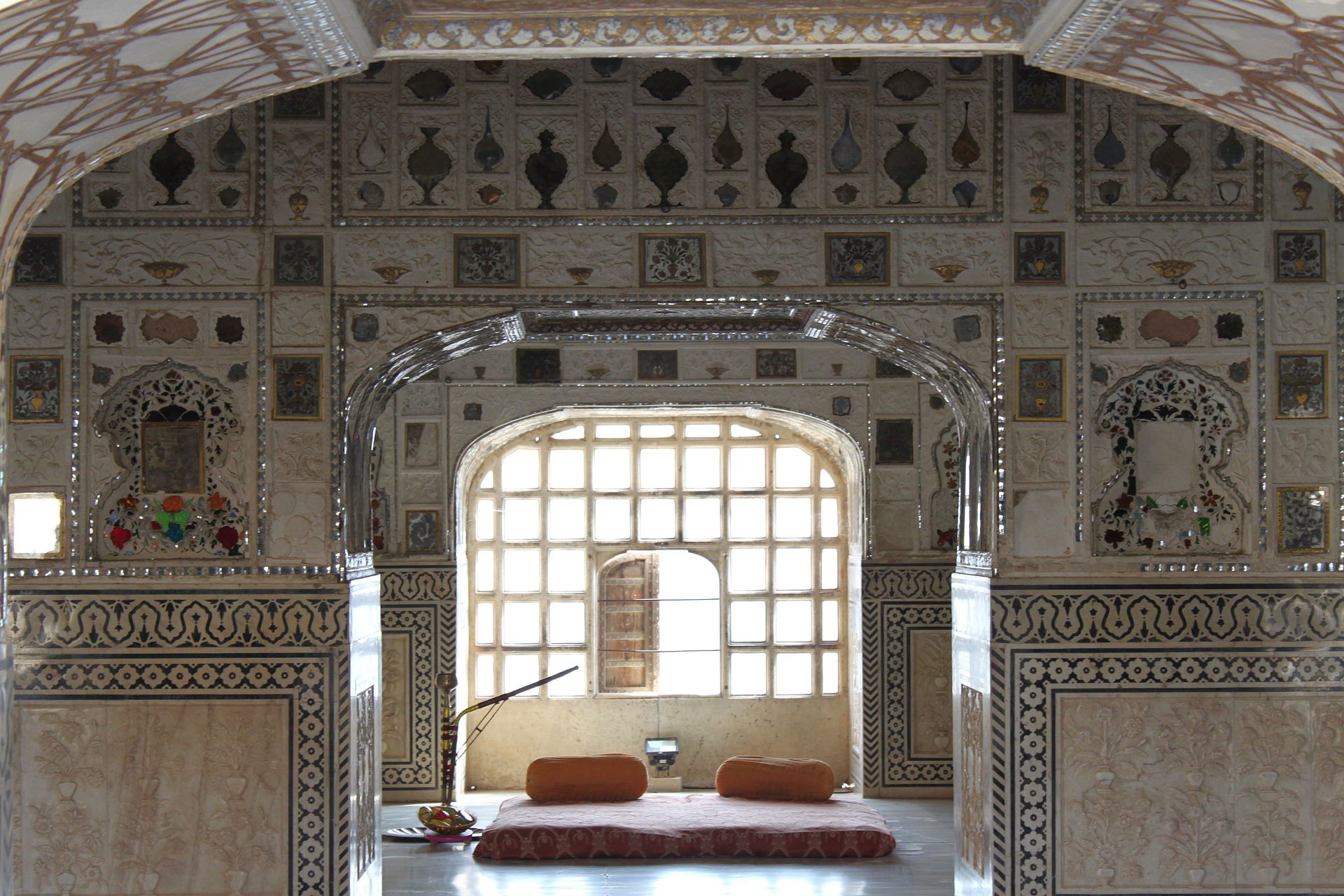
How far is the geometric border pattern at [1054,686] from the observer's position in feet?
19.6

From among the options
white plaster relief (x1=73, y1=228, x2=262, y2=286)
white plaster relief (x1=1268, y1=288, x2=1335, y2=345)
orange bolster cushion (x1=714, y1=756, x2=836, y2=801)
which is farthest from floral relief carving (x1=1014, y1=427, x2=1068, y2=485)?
orange bolster cushion (x1=714, y1=756, x2=836, y2=801)

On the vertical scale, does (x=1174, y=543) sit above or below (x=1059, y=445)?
below

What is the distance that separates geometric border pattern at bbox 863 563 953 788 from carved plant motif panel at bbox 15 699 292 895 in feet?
16.4

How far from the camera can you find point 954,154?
606 centimetres

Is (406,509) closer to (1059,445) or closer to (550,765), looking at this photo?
(550,765)

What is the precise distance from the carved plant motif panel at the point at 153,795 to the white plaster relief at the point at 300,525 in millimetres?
623

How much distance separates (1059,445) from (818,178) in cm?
149

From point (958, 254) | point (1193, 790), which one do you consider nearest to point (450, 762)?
point (1193, 790)

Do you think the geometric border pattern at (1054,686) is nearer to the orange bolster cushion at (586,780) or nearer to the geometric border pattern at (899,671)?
the orange bolster cushion at (586,780)

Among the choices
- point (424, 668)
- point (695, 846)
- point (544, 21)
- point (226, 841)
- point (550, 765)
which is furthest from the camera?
→ point (424, 668)

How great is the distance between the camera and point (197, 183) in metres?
5.99

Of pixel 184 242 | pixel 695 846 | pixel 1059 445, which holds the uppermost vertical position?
pixel 184 242

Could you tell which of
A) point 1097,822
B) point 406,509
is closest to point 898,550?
point 406,509

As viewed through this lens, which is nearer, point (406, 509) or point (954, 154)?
point (954, 154)
